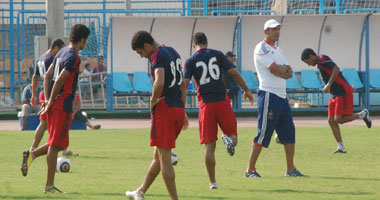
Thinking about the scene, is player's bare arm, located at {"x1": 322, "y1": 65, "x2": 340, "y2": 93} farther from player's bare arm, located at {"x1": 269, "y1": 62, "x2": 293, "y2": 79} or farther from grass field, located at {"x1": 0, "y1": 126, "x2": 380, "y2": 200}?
player's bare arm, located at {"x1": 269, "y1": 62, "x2": 293, "y2": 79}

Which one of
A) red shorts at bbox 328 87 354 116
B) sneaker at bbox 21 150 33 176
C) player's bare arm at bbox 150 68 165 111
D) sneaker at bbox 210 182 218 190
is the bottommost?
sneaker at bbox 210 182 218 190

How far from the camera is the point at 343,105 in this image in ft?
48.5

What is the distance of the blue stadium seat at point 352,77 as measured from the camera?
26875mm

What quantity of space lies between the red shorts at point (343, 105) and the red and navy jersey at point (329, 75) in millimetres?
83

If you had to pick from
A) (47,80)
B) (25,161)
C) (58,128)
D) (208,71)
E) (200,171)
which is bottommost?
(200,171)

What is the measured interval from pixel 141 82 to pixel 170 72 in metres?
18.8

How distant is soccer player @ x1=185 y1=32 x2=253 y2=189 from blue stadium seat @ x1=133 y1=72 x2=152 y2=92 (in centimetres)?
1605

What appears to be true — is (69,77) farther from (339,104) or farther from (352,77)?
(352,77)

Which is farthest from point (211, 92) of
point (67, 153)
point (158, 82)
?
point (67, 153)

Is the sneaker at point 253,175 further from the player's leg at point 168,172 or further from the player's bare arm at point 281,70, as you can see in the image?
the player's leg at point 168,172

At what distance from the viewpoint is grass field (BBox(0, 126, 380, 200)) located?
31.2 feet

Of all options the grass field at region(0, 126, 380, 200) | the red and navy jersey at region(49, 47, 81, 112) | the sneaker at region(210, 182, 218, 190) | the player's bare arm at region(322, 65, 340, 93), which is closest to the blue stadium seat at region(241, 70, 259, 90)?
the grass field at region(0, 126, 380, 200)

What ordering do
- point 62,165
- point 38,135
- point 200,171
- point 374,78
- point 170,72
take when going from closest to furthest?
point 170,72
point 62,165
point 200,171
point 38,135
point 374,78

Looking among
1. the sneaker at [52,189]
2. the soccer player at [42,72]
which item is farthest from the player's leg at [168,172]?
the soccer player at [42,72]
